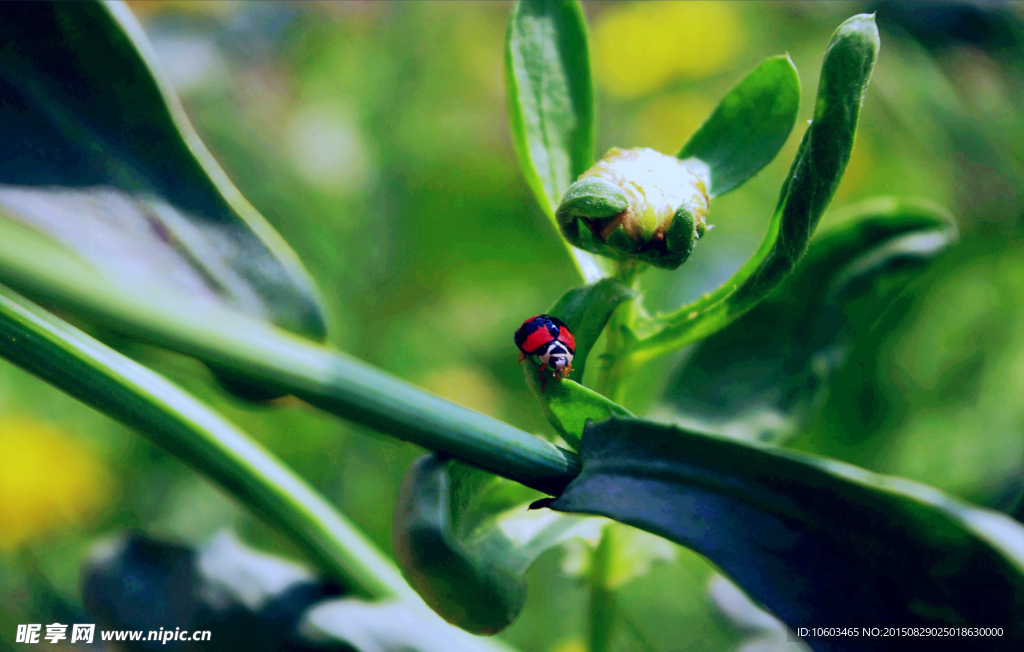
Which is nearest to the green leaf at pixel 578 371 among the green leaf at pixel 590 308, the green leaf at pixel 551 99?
the green leaf at pixel 590 308

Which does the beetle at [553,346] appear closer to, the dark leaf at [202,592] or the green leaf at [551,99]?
the green leaf at [551,99]

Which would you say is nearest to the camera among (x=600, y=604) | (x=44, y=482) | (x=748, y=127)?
(x=748, y=127)

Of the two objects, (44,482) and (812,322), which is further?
(44,482)

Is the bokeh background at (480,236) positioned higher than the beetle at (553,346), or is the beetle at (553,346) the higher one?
the bokeh background at (480,236)

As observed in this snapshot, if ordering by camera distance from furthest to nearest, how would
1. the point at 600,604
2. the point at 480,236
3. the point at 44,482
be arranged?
the point at 480,236 → the point at 44,482 → the point at 600,604

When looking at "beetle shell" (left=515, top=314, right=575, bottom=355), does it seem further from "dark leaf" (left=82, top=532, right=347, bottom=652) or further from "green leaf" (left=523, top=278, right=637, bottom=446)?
"dark leaf" (left=82, top=532, right=347, bottom=652)
